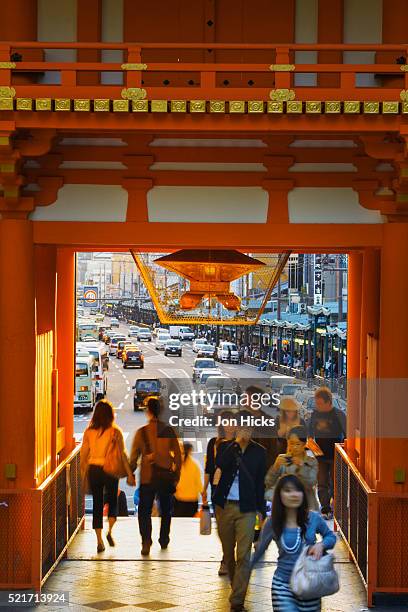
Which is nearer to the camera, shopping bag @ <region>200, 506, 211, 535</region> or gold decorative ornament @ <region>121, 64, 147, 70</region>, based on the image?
gold decorative ornament @ <region>121, 64, 147, 70</region>

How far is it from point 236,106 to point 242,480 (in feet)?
10.8

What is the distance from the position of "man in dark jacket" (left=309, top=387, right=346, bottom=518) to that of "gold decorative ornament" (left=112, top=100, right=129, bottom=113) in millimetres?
5159

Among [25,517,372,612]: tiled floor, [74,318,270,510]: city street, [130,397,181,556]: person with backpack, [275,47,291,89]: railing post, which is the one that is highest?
[275,47,291,89]: railing post

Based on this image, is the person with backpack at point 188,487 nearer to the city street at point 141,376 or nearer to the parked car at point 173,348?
the city street at point 141,376

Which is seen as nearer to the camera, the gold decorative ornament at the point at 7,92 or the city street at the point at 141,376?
the gold decorative ornament at the point at 7,92

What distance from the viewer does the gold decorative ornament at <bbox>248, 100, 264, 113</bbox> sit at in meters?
8.76

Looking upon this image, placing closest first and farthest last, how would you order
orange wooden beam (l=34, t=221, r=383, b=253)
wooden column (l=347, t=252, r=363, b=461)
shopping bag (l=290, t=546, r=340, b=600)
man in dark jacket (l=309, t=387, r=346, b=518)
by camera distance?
shopping bag (l=290, t=546, r=340, b=600), orange wooden beam (l=34, t=221, r=383, b=253), man in dark jacket (l=309, t=387, r=346, b=518), wooden column (l=347, t=252, r=363, b=461)

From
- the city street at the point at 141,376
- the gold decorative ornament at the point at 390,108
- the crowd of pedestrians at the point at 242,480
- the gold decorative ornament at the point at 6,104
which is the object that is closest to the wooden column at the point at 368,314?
the crowd of pedestrians at the point at 242,480

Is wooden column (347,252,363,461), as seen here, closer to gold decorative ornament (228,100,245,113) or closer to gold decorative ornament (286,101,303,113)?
gold decorative ornament (286,101,303,113)

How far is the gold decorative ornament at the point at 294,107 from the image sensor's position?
8.75m

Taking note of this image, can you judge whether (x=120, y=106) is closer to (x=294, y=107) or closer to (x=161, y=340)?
(x=294, y=107)

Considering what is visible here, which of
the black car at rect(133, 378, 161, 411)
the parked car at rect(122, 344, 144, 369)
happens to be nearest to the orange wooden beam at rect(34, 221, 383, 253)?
the black car at rect(133, 378, 161, 411)

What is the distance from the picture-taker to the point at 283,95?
8.77 m

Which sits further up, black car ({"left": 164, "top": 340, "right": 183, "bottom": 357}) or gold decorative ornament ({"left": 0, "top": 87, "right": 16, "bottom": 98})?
gold decorative ornament ({"left": 0, "top": 87, "right": 16, "bottom": 98})
